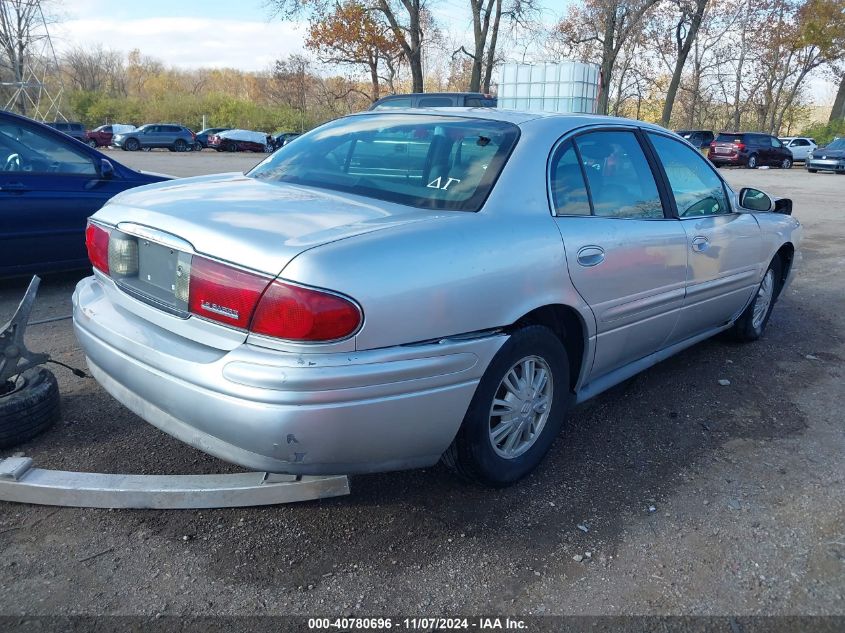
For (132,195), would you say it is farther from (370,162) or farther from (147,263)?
(370,162)

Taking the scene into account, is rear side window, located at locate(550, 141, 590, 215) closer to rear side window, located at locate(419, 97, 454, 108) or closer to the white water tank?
rear side window, located at locate(419, 97, 454, 108)

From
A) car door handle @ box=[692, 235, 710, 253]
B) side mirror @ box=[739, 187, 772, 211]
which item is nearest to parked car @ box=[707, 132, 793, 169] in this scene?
side mirror @ box=[739, 187, 772, 211]

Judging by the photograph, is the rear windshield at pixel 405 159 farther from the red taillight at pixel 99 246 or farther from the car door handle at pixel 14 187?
the car door handle at pixel 14 187

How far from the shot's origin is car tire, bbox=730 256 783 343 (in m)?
4.73

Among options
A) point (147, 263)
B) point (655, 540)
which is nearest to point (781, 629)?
point (655, 540)

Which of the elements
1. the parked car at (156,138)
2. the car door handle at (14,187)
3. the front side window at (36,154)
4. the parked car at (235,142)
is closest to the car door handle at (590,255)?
the car door handle at (14,187)

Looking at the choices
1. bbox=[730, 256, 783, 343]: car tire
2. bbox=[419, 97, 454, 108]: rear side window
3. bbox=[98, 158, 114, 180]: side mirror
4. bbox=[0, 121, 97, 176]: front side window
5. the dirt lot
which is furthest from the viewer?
bbox=[419, 97, 454, 108]: rear side window

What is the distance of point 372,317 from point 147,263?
98 centimetres

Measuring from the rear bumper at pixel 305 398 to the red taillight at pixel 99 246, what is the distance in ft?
1.35

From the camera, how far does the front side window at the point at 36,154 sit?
5266 millimetres

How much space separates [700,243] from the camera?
3.71 meters

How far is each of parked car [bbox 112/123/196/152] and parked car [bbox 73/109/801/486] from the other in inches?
1592

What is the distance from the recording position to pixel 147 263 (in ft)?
8.23

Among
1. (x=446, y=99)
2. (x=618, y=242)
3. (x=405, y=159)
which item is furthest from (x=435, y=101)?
(x=618, y=242)
